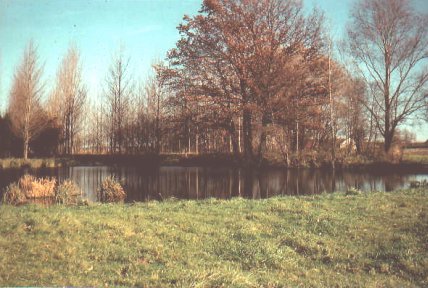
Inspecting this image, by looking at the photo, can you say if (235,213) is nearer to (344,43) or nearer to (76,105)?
(344,43)

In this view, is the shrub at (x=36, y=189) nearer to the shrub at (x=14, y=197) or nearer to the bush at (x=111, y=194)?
the shrub at (x=14, y=197)

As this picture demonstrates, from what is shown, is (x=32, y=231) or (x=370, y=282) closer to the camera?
(x=370, y=282)

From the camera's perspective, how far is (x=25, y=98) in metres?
39.6

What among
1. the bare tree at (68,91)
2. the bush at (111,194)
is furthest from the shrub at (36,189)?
the bare tree at (68,91)

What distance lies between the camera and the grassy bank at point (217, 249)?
257 inches

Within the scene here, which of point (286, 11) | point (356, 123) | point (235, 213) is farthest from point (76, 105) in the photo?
point (235, 213)

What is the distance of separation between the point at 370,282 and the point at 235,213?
587 centimetres

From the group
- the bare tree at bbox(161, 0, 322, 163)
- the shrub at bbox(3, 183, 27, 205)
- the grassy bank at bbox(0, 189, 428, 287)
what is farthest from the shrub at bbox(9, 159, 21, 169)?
the grassy bank at bbox(0, 189, 428, 287)

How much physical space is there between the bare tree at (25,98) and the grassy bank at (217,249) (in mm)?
31601

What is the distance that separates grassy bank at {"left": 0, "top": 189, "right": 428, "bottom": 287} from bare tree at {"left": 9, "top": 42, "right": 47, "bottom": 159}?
1244 inches

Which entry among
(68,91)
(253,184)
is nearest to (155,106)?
(68,91)

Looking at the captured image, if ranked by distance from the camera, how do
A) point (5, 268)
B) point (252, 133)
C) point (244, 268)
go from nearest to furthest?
point (5, 268) < point (244, 268) < point (252, 133)

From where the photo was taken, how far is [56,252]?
729 centimetres

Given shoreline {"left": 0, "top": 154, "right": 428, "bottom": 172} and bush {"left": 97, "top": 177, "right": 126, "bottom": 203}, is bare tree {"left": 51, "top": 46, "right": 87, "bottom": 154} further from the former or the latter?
bush {"left": 97, "top": 177, "right": 126, "bottom": 203}
